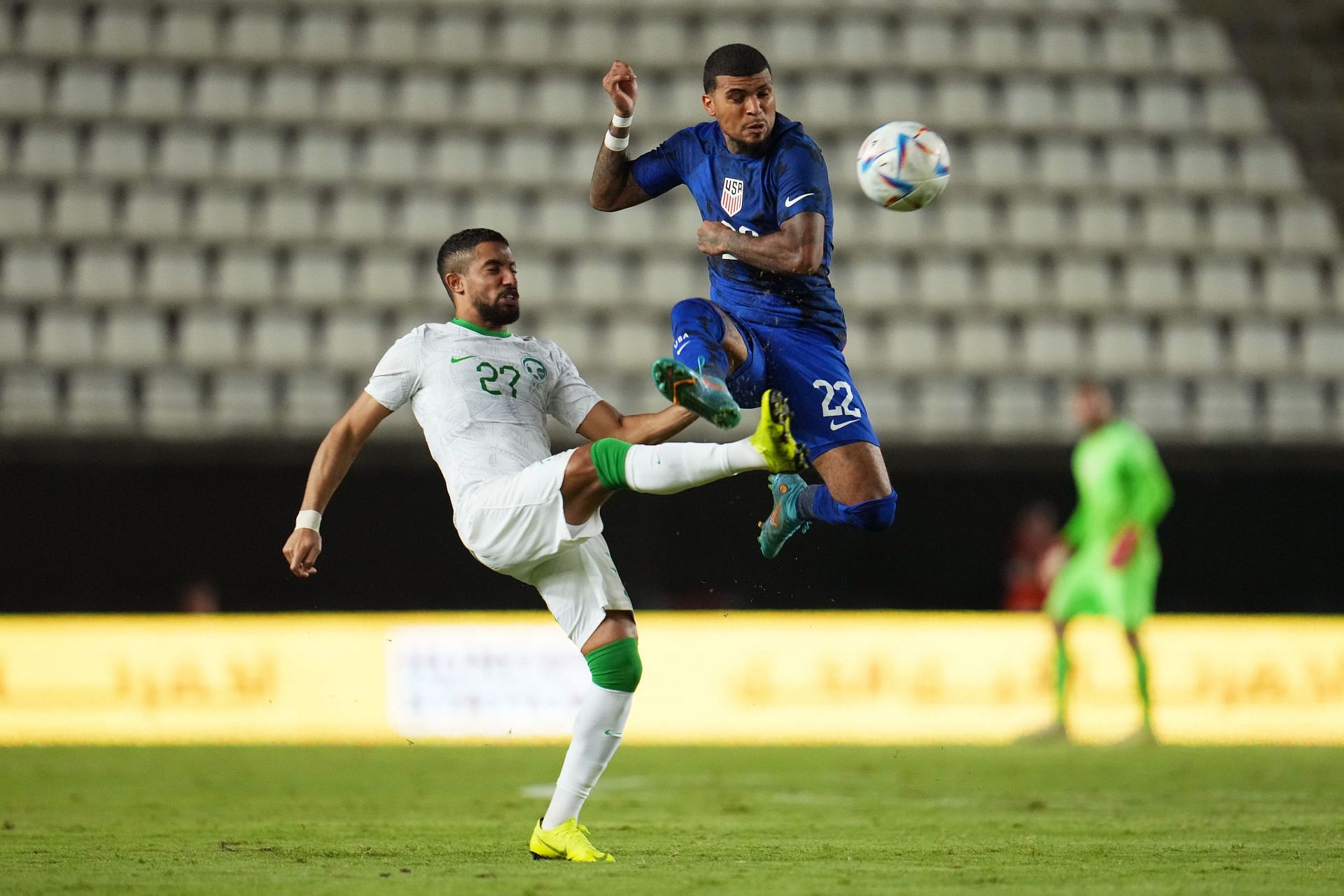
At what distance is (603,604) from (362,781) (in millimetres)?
4028

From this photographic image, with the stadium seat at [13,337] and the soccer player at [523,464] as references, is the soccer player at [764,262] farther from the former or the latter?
the stadium seat at [13,337]

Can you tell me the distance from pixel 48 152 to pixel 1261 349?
11.5 metres

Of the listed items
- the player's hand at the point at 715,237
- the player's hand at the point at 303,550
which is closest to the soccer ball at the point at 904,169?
the player's hand at the point at 715,237

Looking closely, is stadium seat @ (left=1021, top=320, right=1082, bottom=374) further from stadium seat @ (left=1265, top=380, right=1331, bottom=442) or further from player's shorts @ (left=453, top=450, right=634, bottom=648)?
player's shorts @ (left=453, top=450, right=634, bottom=648)

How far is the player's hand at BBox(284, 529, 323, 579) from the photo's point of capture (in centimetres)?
569

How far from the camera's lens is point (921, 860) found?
5.64 m

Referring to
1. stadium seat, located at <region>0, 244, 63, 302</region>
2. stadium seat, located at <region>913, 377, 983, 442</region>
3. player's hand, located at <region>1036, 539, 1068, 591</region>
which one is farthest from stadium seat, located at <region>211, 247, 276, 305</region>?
player's hand, located at <region>1036, 539, 1068, 591</region>

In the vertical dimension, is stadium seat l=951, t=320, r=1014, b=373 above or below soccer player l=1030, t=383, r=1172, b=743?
above

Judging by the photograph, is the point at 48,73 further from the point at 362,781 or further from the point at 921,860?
the point at 921,860

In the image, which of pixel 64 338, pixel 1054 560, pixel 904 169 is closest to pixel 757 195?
pixel 904 169

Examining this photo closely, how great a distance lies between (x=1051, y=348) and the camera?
15.1m

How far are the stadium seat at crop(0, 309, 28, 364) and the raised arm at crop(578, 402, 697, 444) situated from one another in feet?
31.7

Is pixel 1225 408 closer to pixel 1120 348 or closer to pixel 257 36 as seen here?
pixel 1120 348

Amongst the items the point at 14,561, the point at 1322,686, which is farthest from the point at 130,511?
the point at 1322,686
